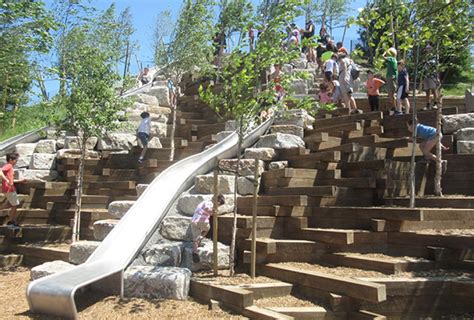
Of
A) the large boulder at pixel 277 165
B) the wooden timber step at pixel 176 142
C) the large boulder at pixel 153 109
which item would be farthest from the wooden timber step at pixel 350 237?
the large boulder at pixel 153 109

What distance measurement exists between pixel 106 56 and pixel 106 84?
0.73 m

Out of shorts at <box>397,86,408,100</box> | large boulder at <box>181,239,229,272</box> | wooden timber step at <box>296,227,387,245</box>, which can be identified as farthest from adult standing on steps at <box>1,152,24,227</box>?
shorts at <box>397,86,408,100</box>

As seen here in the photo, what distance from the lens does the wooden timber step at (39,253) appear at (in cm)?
812

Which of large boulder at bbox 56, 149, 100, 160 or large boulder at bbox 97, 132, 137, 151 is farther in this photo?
large boulder at bbox 97, 132, 137, 151

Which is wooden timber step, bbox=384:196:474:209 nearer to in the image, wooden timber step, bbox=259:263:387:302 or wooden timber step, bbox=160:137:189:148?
wooden timber step, bbox=259:263:387:302

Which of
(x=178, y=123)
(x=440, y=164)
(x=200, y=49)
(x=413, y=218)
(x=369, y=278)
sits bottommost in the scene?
(x=369, y=278)

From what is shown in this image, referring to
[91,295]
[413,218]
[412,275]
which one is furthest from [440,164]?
[91,295]

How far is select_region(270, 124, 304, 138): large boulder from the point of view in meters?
10.4

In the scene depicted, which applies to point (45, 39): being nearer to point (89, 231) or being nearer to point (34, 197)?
point (89, 231)

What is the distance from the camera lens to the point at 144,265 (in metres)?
6.57

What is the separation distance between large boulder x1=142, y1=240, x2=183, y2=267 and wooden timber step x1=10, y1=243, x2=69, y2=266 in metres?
2.00

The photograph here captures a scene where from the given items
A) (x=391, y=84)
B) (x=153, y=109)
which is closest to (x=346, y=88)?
(x=391, y=84)

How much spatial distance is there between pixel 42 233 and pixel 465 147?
26.5 ft

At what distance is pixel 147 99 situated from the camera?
54.8ft
